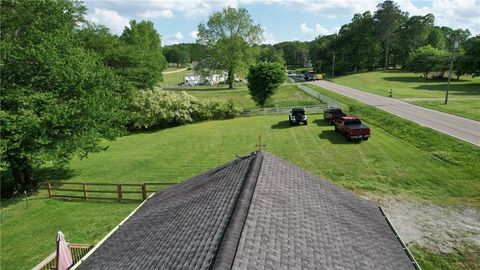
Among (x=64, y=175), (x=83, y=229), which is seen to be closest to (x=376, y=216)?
(x=83, y=229)

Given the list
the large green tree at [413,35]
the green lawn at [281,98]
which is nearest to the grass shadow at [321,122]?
the green lawn at [281,98]

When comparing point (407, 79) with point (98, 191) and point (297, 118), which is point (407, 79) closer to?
point (297, 118)

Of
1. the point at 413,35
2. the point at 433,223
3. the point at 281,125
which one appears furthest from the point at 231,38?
the point at 433,223

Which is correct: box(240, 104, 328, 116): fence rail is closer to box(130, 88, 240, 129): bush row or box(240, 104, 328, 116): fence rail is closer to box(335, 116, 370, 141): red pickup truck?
box(130, 88, 240, 129): bush row

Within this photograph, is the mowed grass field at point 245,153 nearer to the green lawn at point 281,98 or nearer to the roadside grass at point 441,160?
the roadside grass at point 441,160

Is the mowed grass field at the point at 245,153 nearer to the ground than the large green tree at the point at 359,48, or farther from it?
nearer to the ground

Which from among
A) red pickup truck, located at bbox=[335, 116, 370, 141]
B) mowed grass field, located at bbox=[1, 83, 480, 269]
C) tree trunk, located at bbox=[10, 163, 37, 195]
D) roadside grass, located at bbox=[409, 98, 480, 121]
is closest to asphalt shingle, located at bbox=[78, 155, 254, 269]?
mowed grass field, located at bbox=[1, 83, 480, 269]
